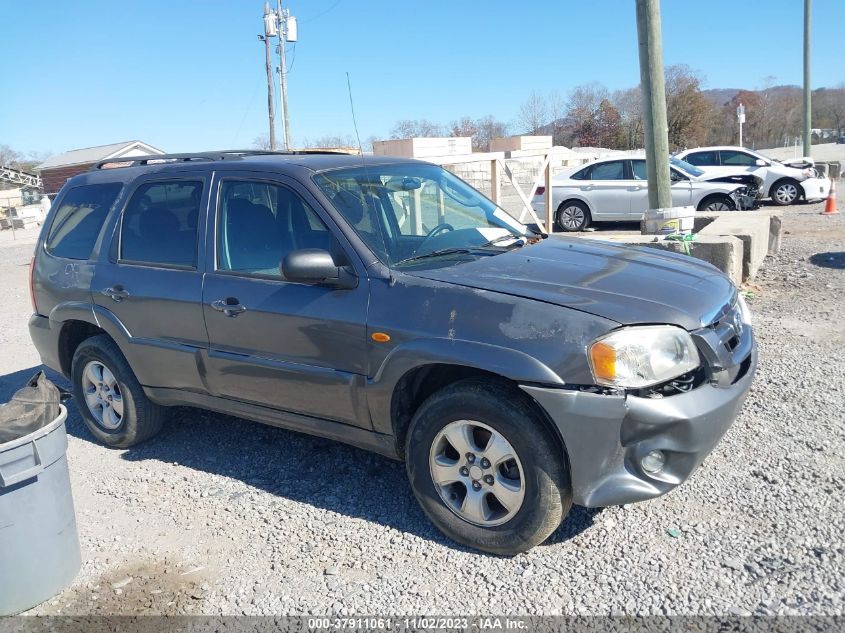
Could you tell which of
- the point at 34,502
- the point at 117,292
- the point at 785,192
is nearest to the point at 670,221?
the point at 117,292

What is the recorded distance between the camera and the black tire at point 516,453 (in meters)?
3.20

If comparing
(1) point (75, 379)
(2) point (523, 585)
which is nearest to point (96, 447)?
(1) point (75, 379)

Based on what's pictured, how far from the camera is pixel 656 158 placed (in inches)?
324

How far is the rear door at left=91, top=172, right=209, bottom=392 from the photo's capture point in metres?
4.39

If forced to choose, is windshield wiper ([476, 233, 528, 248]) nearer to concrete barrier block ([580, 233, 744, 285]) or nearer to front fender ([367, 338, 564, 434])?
front fender ([367, 338, 564, 434])

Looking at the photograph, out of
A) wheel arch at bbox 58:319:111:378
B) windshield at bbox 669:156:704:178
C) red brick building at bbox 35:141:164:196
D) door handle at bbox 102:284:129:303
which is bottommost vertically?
wheel arch at bbox 58:319:111:378

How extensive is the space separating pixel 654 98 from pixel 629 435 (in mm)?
5918

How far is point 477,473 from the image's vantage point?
11.2ft

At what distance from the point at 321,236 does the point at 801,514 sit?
9.30 feet

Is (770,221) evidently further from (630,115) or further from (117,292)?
(630,115)

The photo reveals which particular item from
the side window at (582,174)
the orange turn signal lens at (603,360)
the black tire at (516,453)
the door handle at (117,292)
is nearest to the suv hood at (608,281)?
the orange turn signal lens at (603,360)

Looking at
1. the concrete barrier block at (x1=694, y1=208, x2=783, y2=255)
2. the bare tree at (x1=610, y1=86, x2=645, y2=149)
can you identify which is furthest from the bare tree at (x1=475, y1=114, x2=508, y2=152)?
the concrete barrier block at (x1=694, y1=208, x2=783, y2=255)

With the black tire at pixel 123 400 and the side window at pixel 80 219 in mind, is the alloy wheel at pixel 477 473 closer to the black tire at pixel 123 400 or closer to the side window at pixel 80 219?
the black tire at pixel 123 400

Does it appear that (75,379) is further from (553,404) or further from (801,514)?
(801,514)
